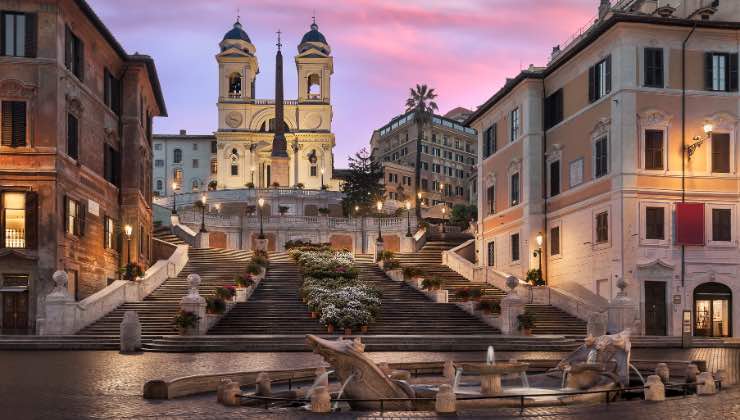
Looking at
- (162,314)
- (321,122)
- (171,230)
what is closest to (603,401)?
(162,314)

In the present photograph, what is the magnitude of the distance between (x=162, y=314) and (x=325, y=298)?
6238mm

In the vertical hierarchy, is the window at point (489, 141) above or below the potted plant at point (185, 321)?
above

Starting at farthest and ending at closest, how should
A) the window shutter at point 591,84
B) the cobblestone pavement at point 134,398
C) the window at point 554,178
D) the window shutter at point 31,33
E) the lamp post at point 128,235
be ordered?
the window at point 554,178 < the lamp post at point 128,235 < the window shutter at point 591,84 < the window shutter at point 31,33 < the cobblestone pavement at point 134,398

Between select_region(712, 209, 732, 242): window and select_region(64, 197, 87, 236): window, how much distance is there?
1033 inches

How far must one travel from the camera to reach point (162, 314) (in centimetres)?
3481

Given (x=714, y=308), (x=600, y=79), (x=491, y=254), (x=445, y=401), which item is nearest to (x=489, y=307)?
(x=714, y=308)

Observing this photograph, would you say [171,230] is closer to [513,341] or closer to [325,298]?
[325,298]

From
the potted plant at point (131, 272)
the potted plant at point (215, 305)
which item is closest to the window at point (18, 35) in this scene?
the potted plant at point (131, 272)

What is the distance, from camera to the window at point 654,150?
37875 millimetres

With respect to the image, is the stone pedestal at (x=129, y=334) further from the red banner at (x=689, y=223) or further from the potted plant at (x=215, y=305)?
the red banner at (x=689, y=223)

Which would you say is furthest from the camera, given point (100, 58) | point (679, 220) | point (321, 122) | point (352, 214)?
point (321, 122)

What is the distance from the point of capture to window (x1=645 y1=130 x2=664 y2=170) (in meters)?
37.9

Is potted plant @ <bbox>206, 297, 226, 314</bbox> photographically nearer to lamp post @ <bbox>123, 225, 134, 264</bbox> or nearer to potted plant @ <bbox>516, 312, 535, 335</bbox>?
lamp post @ <bbox>123, 225, 134, 264</bbox>

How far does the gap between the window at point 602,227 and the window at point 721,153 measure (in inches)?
192
